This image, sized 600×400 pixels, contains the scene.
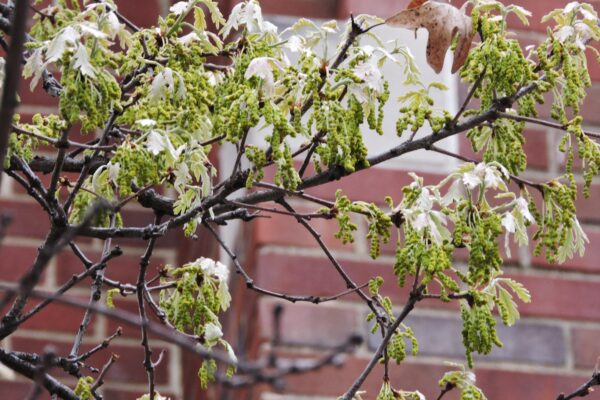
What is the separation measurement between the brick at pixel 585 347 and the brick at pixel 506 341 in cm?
2

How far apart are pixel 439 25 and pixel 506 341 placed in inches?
44.7

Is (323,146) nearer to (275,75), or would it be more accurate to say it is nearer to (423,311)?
(275,75)

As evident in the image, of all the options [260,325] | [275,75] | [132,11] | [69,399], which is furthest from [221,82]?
[132,11]

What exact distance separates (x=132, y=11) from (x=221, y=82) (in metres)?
1.85

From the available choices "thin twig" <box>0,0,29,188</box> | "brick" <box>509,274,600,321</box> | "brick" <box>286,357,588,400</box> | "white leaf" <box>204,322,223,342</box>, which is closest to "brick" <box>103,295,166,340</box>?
"brick" <box>286,357,588,400</box>

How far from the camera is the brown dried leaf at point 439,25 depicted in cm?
114

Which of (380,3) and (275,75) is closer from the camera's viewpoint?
(275,75)

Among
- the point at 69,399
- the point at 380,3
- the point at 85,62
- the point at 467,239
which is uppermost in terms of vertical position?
the point at 380,3

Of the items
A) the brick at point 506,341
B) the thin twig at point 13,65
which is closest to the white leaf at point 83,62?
the thin twig at point 13,65

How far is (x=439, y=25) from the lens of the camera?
1.15 meters

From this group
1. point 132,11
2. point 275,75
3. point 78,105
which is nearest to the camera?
point 78,105

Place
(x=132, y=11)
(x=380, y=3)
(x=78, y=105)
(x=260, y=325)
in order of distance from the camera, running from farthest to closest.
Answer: (x=132, y=11) → (x=380, y=3) → (x=260, y=325) → (x=78, y=105)

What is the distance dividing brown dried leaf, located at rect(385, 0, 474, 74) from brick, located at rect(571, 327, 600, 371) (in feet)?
3.87

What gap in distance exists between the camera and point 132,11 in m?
2.95
